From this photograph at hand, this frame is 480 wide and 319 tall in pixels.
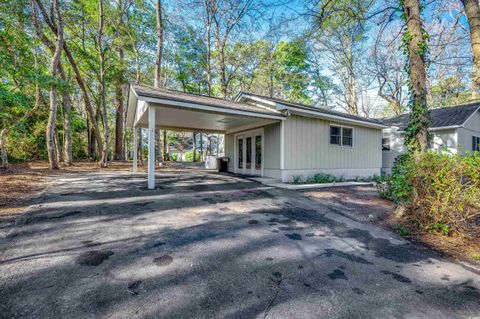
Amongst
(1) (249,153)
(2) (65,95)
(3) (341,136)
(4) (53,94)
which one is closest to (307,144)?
(3) (341,136)

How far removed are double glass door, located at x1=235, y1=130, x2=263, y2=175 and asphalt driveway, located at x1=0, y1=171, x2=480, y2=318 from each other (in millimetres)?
6058

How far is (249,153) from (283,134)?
292cm

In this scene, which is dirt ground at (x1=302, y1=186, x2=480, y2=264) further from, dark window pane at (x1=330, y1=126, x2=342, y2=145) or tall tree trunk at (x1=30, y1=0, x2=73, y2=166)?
tall tree trunk at (x1=30, y1=0, x2=73, y2=166)

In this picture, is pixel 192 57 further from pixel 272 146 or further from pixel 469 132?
pixel 469 132

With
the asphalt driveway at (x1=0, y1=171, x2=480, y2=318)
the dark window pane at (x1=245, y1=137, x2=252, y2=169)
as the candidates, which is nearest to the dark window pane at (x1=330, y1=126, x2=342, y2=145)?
the dark window pane at (x1=245, y1=137, x2=252, y2=169)

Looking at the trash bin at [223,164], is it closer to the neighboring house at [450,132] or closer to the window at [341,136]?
the window at [341,136]

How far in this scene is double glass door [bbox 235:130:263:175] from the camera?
10.2 metres

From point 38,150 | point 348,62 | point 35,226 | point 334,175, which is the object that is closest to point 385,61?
point 348,62

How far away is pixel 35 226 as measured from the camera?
10.9 feet

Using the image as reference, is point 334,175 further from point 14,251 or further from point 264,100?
point 14,251

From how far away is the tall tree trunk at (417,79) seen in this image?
15.0 feet

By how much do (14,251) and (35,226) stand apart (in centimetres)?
86

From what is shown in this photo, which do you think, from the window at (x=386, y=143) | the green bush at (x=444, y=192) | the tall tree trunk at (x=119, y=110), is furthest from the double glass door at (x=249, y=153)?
the tall tree trunk at (x=119, y=110)

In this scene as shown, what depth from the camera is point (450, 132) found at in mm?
11734
